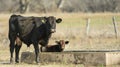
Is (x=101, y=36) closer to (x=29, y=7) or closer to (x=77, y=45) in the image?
(x=77, y=45)

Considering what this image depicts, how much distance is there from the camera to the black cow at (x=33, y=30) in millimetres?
18031

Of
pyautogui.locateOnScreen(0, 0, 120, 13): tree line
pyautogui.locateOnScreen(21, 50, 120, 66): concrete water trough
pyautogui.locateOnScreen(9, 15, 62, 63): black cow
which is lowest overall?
pyautogui.locateOnScreen(0, 0, 120, 13): tree line

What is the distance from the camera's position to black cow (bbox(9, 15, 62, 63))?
1803cm

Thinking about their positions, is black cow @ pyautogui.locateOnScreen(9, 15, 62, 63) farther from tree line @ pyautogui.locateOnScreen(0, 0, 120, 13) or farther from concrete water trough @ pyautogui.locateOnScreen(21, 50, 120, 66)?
tree line @ pyautogui.locateOnScreen(0, 0, 120, 13)

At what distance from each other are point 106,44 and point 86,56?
889cm

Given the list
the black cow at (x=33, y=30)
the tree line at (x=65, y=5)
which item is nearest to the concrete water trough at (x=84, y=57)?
the black cow at (x=33, y=30)

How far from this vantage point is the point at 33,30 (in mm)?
18641

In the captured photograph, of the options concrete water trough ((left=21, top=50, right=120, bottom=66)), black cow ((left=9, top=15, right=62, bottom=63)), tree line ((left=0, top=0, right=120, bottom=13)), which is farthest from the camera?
tree line ((left=0, top=0, right=120, bottom=13))

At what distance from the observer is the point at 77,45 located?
1051 inches

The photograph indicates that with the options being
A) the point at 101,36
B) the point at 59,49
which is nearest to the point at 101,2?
the point at 101,36

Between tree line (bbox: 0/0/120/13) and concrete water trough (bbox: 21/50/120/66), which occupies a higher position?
concrete water trough (bbox: 21/50/120/66)

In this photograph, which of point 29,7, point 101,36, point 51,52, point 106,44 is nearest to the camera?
point 51,52

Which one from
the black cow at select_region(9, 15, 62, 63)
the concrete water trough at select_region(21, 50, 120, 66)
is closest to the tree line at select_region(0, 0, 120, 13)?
the black cow at select_region(9, 15, 62, 63)

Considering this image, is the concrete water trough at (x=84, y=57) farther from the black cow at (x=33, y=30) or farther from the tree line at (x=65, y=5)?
the tree line at (x=65, y=5)
